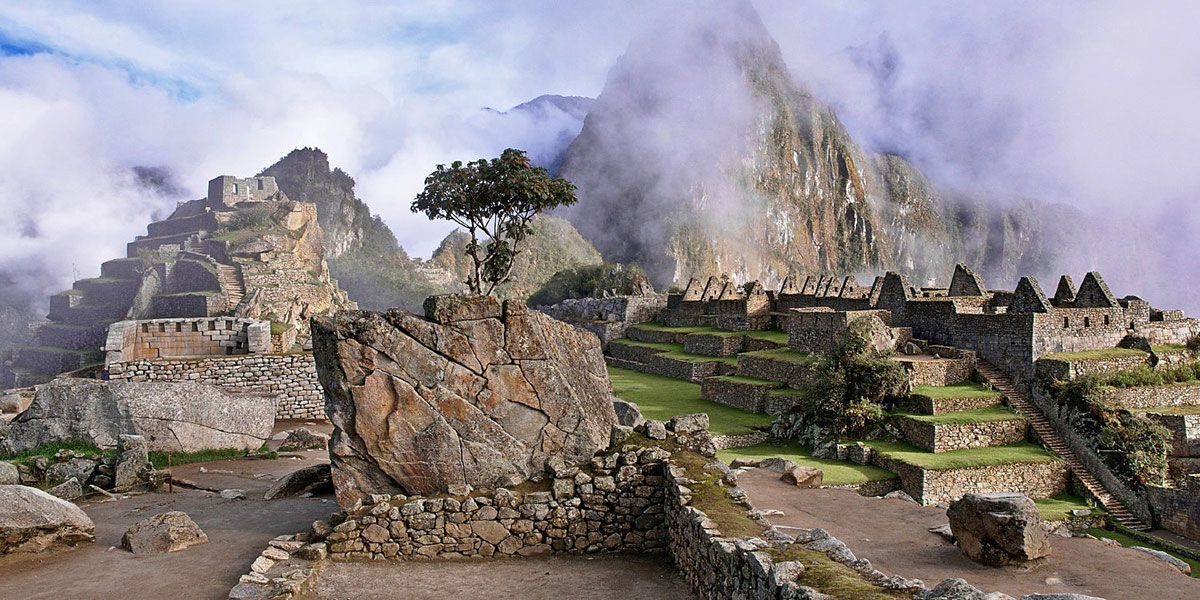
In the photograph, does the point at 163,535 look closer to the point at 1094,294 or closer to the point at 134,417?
the point at 134,417

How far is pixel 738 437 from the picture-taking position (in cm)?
2234

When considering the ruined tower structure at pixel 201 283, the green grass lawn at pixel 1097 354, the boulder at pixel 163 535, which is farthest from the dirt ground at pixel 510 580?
the ruined tower structure at pixel 201 283

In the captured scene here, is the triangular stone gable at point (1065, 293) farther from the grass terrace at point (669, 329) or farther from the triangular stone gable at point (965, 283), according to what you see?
the grass terrace at point (669, 329)

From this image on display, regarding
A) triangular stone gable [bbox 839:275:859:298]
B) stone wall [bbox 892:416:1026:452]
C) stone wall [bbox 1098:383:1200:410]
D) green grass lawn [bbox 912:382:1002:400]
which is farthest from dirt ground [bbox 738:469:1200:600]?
triangular stone gable [bbox 839:275:859:298]

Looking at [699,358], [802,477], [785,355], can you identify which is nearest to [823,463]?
[802,477]

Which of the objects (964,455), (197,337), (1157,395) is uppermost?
(197,337)

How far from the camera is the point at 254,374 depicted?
20984 mm

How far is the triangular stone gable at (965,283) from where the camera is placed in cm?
3255

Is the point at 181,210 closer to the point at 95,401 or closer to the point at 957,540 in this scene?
the point at 95,401

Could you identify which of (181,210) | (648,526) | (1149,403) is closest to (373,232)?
(181,210)

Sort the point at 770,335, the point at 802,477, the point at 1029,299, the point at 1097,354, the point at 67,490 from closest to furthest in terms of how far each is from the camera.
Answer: the point at 67,490 → the point at 802,477 → the point at 1097,354 → the point at 1029,299 → the point at 770,335

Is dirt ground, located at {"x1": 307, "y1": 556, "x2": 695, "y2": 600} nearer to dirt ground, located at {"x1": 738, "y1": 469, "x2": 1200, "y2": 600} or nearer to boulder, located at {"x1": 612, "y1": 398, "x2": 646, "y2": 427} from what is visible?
dirt ground, located at {"x1": 738, "y1": 469, "x2": 1200, "y2": 600}

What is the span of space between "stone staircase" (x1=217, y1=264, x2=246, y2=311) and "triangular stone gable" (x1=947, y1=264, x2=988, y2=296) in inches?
1300

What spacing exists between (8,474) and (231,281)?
32217mm
